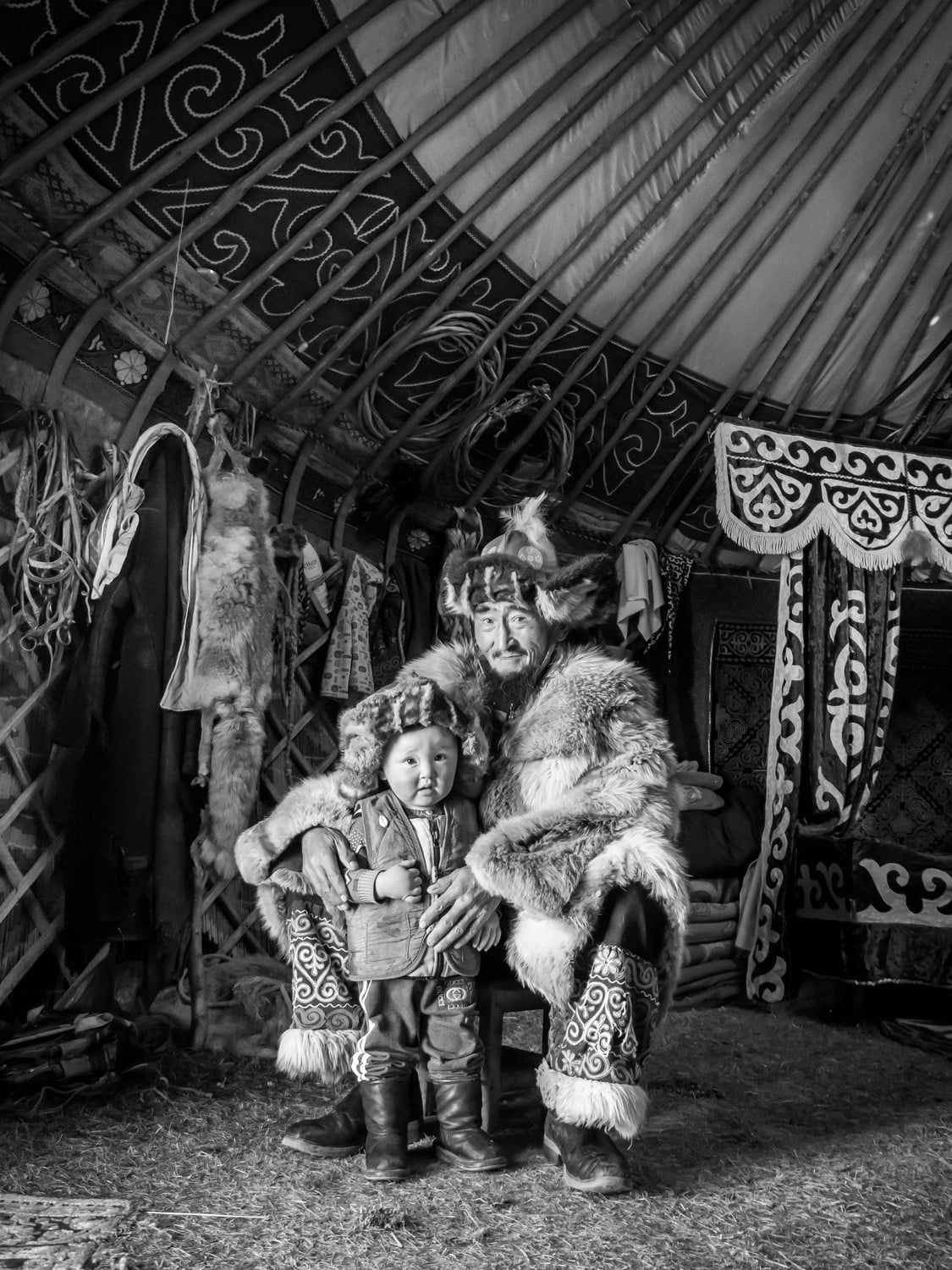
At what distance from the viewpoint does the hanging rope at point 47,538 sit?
2156mm

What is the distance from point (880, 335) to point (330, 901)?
2.61m

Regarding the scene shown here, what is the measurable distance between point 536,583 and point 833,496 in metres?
1.80

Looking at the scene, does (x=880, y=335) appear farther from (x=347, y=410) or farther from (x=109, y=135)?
(x=109, y=135)

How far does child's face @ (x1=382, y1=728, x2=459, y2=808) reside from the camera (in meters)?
1.75

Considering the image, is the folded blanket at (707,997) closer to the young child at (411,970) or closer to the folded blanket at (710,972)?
the folded blanket at (710,972)

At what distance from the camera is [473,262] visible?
2836 millimetres

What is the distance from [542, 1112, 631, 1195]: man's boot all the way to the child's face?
1.79ft

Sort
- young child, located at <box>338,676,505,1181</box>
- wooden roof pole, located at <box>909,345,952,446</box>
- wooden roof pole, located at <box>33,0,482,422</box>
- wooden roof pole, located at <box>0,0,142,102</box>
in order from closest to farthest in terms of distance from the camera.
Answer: young child, located at <box>338,676,505,1181</box>
wooden roof pole, located at <box>0,0,142,102</box>
wooden roof pole, located at <box>33,0,482,422</box>
wooden roof pole, located at <box>909,345,952,446</box>

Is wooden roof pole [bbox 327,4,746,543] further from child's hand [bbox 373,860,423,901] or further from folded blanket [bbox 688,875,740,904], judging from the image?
child's hand [bbox 373,860,423,901]

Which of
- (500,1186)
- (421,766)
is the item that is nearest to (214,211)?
(421,766)

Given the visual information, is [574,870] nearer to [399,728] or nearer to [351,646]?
[399,728]

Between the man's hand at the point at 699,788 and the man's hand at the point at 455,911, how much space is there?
6.17ft

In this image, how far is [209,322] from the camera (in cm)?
253

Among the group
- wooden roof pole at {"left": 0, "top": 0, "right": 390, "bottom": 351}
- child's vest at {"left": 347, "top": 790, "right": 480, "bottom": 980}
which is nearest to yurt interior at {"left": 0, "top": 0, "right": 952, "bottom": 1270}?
wooden roof pole at {"left": 0, "top": 0, "right": 390, "bottom": 351}
